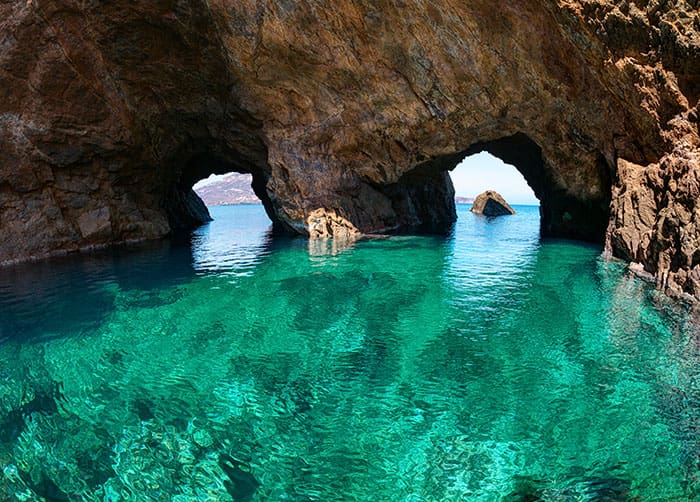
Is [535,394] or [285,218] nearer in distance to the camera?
[535,394]

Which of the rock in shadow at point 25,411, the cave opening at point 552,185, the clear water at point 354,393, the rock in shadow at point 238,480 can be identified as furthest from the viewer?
the cave opening at point 552,185

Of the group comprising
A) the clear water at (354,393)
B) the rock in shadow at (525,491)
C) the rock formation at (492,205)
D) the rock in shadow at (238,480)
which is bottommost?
the rock in shadow at (238,480)

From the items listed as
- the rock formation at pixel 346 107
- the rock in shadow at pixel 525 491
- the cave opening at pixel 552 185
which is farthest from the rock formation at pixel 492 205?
the rock in shadow at pixel 525 491

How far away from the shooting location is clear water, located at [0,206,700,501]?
4809 mm

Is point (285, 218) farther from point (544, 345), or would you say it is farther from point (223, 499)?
point (223, 499)

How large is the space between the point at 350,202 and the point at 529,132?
36.0 ft

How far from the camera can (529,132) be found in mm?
20906

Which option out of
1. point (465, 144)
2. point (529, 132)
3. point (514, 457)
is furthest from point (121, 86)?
point (514, 457)

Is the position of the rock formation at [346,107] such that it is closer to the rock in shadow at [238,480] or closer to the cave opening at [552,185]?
the cave opening at [552,185]

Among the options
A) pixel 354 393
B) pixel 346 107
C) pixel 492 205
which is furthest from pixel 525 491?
pixel 492 205

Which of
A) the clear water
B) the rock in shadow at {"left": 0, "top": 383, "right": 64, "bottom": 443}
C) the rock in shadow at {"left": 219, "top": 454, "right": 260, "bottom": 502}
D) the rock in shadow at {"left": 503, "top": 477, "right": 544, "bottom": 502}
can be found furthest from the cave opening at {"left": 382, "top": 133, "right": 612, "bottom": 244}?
the rock in shadow at {"left": 0, "top": 383, "right": 64, "bottom": 443}

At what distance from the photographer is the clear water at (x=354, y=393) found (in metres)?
4.81

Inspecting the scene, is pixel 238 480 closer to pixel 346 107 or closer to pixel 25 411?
pixel 25 411

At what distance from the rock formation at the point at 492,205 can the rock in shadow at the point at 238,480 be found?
174ft
